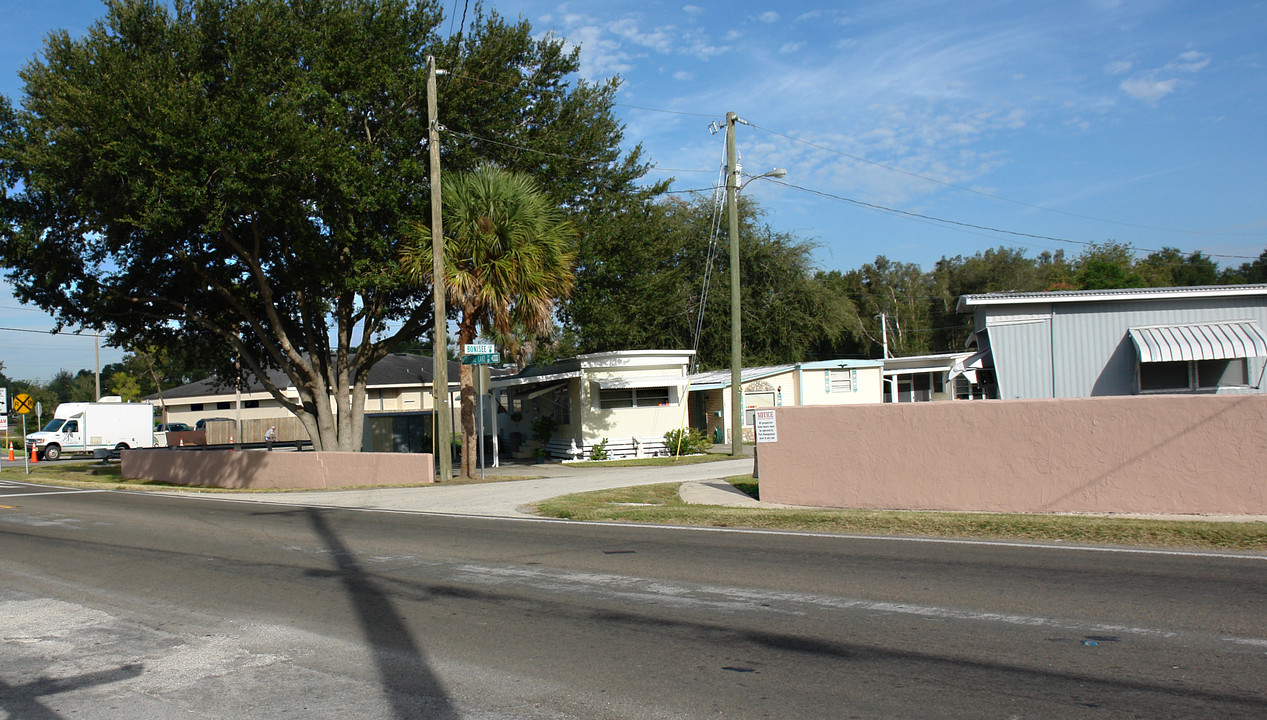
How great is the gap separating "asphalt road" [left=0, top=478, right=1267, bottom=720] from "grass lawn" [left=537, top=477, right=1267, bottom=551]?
2.97 feet

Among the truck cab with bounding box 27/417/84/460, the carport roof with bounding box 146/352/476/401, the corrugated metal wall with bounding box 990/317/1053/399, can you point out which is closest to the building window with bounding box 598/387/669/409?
the corrugated metal wall with bounding box 990/317/1053/399

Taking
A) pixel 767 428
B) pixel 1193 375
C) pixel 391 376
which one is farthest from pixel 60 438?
pixel 1193 375

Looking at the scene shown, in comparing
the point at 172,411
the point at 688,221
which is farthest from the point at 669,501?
the point at 172,411

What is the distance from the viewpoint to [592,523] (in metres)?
13.5

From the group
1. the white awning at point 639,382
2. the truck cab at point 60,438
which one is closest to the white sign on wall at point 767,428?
the white awning at point 639,382

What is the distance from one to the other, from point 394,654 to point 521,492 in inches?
474

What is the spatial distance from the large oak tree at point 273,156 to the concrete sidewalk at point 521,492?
541 cm

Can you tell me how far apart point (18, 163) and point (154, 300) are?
16.9ft

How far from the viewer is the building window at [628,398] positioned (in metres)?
27.9

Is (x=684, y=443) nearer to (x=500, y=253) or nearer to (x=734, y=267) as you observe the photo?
(x=734, y=267)

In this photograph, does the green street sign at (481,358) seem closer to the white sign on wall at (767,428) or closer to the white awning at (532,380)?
the white awning at (532,380)

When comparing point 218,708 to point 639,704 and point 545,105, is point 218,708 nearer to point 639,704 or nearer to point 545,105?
point 639,704

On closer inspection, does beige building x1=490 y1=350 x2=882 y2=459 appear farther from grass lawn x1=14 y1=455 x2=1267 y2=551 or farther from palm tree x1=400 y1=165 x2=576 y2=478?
grass lawn x1=14 y1=455 x2=1267 y2=551

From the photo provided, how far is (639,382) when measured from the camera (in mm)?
27562
